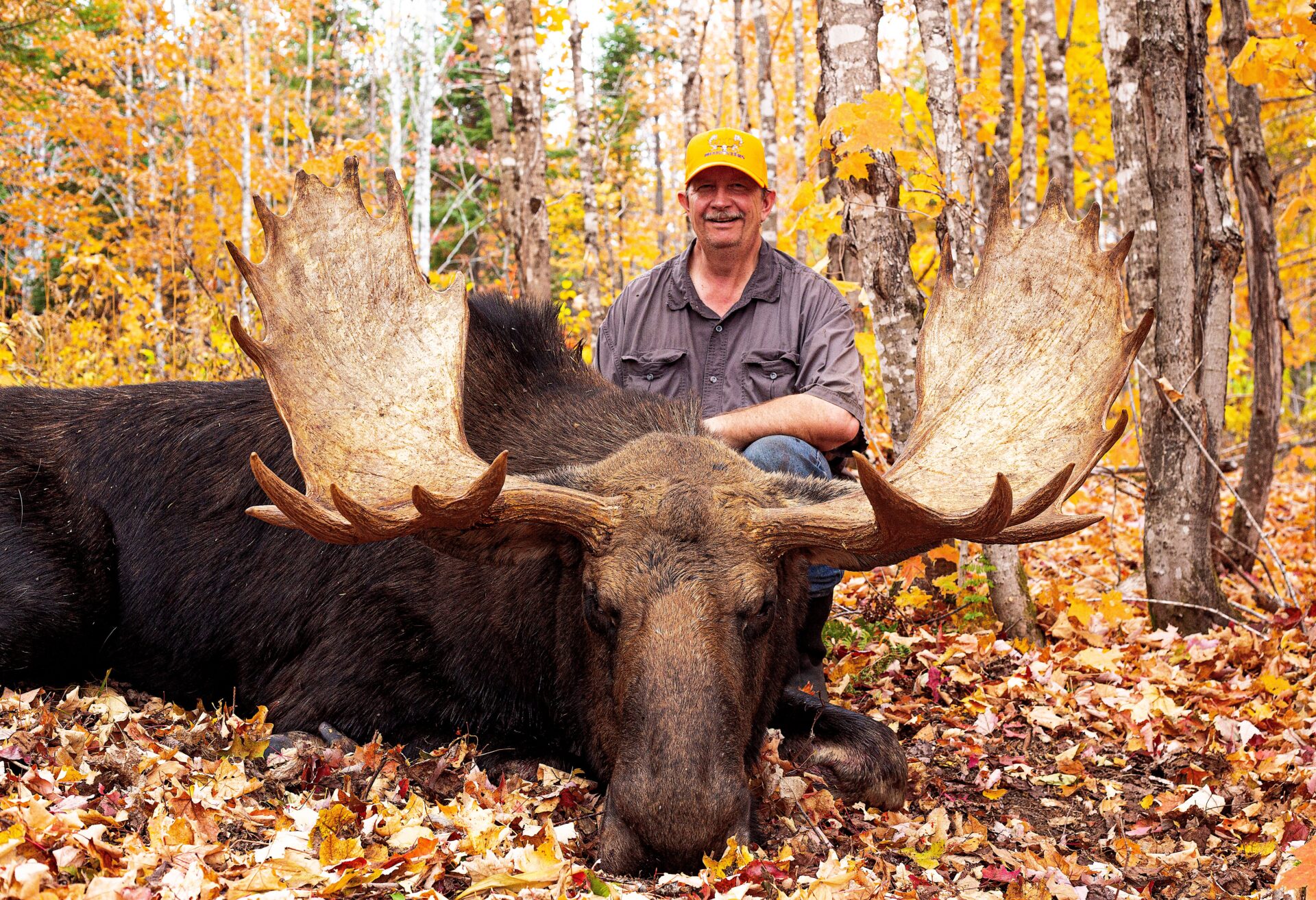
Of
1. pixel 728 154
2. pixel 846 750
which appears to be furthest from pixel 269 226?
pixel 846 750

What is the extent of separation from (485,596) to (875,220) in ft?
9.70

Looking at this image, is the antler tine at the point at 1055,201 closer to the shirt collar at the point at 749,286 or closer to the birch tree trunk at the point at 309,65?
the shirt collar at the point at 749,286

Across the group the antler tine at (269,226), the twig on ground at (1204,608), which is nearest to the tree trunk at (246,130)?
the antler tine at (269,226)

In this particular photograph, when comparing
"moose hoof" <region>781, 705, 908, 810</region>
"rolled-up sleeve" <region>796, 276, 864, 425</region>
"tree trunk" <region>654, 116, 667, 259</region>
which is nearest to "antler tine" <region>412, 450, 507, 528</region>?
"moose hoof" <region>781, 705, 908, 810</region>

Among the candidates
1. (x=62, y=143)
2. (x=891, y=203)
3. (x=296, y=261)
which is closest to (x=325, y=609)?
(x=296, y=261)

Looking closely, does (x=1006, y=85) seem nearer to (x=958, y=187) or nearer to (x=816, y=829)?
(x=958, y=187)

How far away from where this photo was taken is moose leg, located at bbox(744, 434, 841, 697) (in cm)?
491

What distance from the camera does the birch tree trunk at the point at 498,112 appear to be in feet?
31.5

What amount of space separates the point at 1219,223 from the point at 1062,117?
6.78 metres

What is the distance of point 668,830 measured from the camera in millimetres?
3223

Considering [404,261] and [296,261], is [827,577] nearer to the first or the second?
[404,261]

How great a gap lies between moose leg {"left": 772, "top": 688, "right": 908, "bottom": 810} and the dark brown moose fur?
13mm

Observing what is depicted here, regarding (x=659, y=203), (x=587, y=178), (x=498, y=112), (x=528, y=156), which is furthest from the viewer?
(x=659, y=203)

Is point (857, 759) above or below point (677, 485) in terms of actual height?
below
